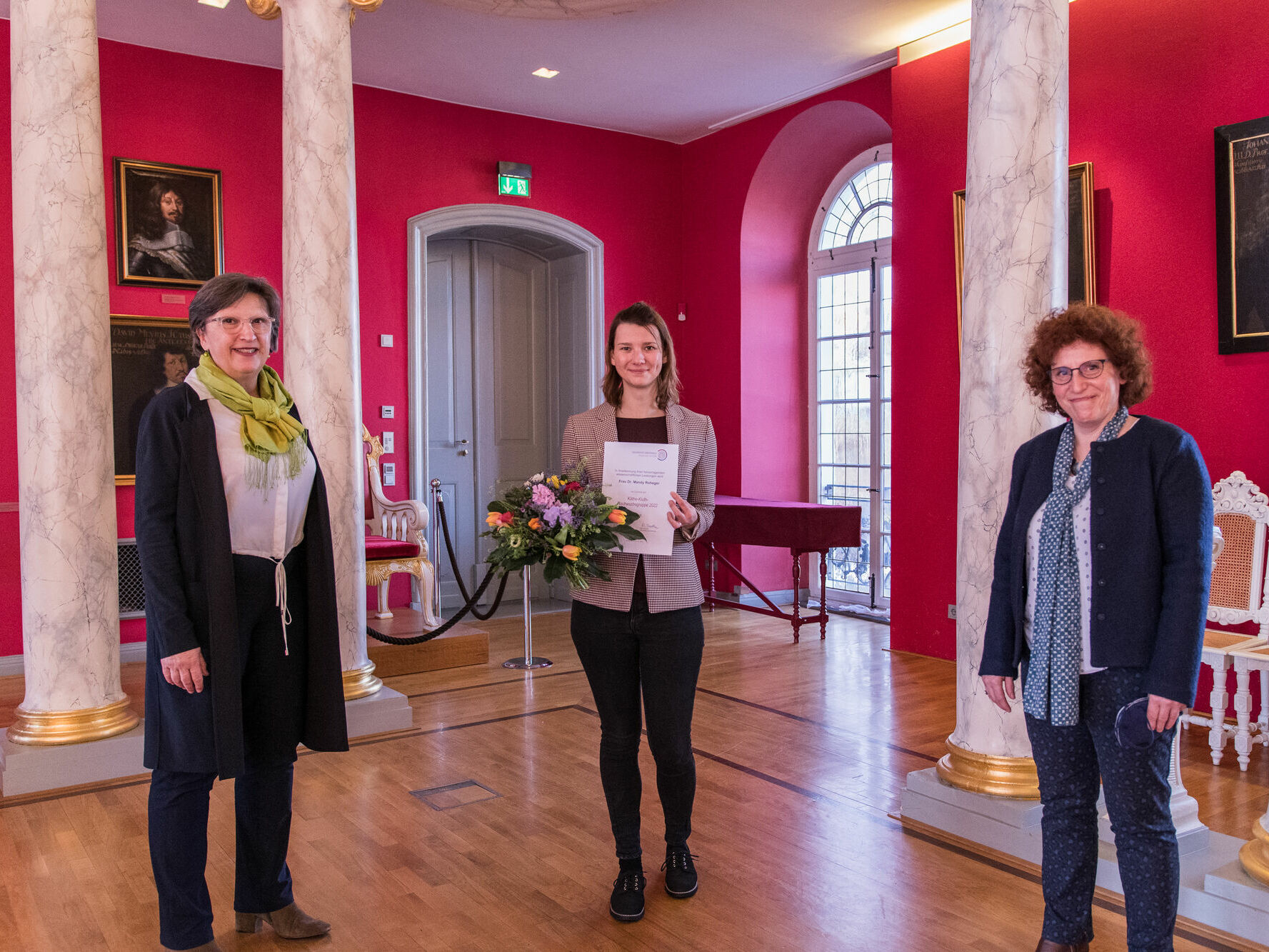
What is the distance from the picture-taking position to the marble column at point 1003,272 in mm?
3463

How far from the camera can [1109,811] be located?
2.29 m

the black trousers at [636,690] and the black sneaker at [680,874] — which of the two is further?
the black sneaker at [680,874]

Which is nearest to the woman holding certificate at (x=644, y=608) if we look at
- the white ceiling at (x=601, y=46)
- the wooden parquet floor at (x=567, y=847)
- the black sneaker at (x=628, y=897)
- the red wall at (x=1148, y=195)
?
the black sneaker at (x=628, y=897)

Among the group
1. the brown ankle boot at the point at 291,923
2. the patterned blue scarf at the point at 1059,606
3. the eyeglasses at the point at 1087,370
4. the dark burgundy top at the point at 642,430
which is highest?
the eyeglasses at the point at 1087,370

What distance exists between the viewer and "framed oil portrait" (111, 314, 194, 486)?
21.3ft

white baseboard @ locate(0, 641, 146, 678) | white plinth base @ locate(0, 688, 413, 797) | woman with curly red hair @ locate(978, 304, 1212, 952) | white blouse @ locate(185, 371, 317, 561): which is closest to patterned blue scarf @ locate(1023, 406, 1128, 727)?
woman with curly red hair @ locate(978, 304, 1212, 952)

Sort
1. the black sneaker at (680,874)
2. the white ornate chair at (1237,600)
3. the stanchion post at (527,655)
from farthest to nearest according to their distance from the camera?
the stanchion post at (527,655), the white ornate chair at (1237,600), the black sneaker at (680,874)

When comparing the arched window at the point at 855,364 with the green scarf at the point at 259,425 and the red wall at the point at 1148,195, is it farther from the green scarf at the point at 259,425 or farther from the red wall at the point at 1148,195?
the green scarf at the point at 259,425

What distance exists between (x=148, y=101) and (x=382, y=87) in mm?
1548

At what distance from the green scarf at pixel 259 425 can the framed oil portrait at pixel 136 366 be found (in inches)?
166

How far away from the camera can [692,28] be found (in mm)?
6395

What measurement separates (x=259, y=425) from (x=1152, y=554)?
2047mm

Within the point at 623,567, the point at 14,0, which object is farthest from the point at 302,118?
the point at 623,567

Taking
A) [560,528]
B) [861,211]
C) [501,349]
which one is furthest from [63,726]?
[861,211]
